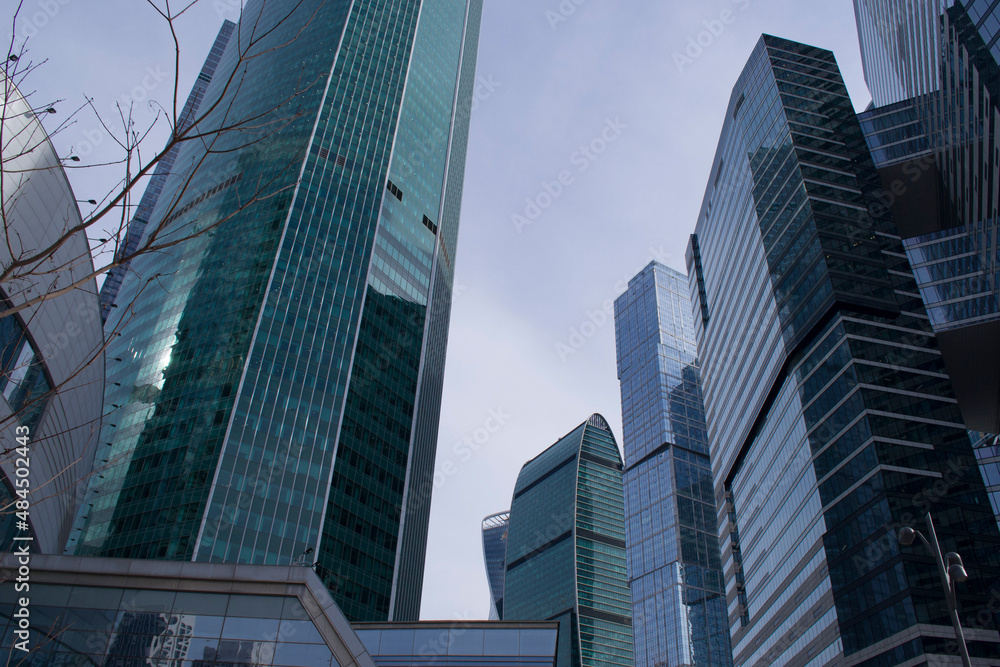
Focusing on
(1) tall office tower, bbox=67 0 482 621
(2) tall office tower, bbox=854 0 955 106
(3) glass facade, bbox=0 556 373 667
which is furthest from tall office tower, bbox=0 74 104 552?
(2) tall office tower, bbox=854 0 955 106

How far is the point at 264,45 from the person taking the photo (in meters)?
127

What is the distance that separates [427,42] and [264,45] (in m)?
29.1

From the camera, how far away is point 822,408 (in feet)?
274

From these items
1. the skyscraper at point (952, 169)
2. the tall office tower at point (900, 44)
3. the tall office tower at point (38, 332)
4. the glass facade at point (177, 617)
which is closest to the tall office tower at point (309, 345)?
the tall office tower at point (38, 332)

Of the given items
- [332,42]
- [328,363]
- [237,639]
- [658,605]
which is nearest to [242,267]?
[328,363]

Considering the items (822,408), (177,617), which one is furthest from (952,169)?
(177,617)

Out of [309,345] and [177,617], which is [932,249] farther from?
[177,617]

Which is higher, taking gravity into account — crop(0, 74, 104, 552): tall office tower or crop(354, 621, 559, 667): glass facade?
crop(0, 74, 104, 552): tall office tower

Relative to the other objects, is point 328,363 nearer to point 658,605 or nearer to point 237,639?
point 237,639

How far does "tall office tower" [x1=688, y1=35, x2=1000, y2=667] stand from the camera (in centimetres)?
6856

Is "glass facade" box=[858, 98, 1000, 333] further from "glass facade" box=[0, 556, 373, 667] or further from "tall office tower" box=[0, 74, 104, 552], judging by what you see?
"tall office tower" box=[0, 74, 104, 552]

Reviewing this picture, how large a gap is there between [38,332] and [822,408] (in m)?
78.9

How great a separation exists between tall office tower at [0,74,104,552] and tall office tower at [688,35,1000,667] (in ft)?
219

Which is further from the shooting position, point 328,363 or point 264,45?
point 264,45
